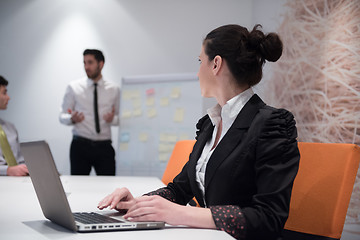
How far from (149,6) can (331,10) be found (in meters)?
2.43

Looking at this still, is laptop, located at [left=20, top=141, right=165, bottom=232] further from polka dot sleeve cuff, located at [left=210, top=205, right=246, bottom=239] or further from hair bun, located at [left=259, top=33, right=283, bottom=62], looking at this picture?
hair bun, located at [left=259, top=33, right=283, bottom=62]

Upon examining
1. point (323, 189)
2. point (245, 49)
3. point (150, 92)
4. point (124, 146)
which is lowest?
point (124, 146)

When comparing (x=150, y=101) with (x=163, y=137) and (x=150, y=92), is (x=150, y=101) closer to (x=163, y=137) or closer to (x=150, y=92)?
(x=150, y=92)

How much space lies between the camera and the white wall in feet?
15.9

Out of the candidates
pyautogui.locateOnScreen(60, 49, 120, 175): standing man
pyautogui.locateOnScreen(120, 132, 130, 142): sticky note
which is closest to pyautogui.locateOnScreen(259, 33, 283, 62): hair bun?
pyautogui.locateOnScreen(60, 49, 120, 175): standing man

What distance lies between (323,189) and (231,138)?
1.02 ft

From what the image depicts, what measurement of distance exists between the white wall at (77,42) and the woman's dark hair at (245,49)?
11.6 ft

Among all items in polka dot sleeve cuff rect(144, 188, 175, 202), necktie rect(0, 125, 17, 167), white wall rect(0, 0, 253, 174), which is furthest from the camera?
white wall rect(0, 0, 253, 174)

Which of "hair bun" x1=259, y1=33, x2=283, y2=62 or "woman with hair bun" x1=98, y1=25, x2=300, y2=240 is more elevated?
"hair bun" x1=259, y1=33, x2=283, y2=62

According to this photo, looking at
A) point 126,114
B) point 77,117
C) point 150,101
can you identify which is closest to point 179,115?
point 150,101

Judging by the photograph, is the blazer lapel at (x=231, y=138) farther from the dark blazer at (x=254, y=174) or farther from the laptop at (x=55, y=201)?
the laptop at (x=55, y=201)

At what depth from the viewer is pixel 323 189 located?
3.70ft

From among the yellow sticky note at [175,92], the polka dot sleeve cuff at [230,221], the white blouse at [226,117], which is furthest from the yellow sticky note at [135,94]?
the polka dot sleeve cuff at [230,221]

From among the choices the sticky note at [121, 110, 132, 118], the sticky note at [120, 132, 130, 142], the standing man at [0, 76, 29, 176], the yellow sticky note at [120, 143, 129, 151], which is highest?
the sticky note at [121, 110, 132, 118]
